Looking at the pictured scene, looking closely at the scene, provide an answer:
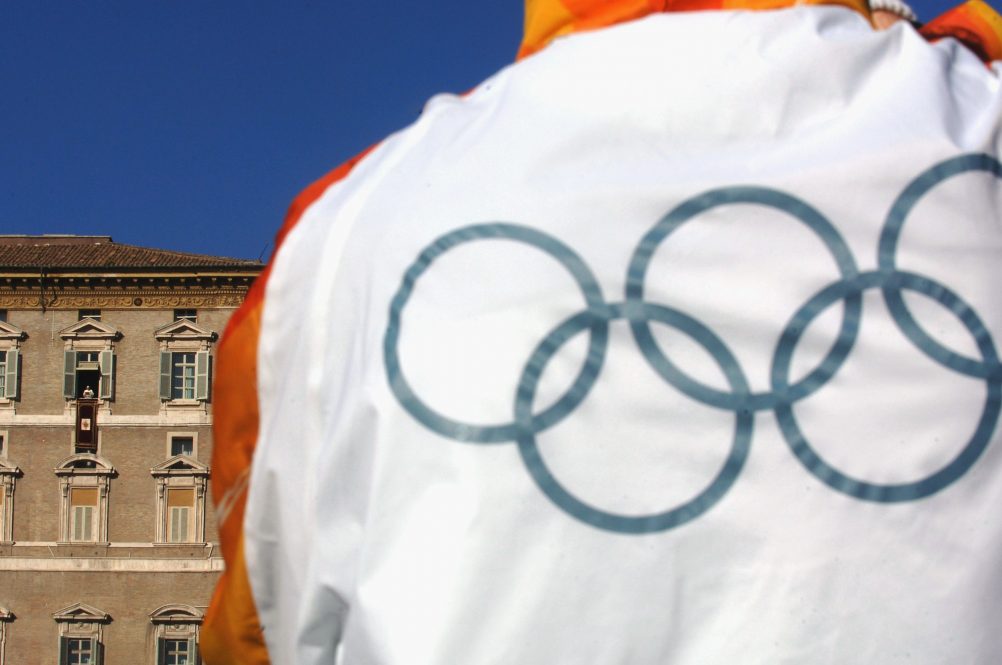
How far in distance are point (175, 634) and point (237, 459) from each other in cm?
2518

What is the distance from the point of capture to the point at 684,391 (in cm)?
117

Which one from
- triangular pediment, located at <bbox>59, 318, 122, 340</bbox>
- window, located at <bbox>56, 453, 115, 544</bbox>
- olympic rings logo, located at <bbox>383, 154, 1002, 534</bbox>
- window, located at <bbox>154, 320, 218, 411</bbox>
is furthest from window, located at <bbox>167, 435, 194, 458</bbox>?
olympic rings logo, located at <bbox>383, 154, 1002, 534</bbox>

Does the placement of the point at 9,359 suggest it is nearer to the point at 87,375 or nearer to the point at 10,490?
the point at 87,375

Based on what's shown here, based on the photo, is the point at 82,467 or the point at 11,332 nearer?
the point at 82,467

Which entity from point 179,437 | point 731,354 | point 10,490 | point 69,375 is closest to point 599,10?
point 731,354

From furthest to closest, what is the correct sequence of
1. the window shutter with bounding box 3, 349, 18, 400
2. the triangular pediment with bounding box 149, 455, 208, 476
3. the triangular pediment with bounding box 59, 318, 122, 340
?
the triangular pediment with bounding box 59, 318, 122, 340 < the window shutter with bounding box 3, 349, 18, 400 < the triangular pediment with bounding box 149, 455, 208, 476

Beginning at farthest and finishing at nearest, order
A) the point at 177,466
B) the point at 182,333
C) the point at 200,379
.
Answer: the point at 182,333, the point at 200,379, the point at 177,466

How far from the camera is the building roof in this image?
26469 mm

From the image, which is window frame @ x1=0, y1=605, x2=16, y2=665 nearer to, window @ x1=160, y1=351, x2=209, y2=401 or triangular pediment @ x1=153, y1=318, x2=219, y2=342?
window @ x1=160, y1=351, x2=209, y2=401

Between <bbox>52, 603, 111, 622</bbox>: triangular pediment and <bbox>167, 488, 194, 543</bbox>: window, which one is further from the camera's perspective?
<bbox>167, 488, 194, 543</bbox>: window

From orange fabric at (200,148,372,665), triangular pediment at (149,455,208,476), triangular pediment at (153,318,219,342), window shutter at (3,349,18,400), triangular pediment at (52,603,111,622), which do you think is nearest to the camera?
orange fabric at (200,148,372,665)

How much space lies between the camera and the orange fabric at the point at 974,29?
4.54ft

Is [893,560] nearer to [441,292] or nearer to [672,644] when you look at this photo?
[672,644]

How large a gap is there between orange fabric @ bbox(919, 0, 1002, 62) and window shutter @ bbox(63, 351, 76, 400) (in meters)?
25.6
